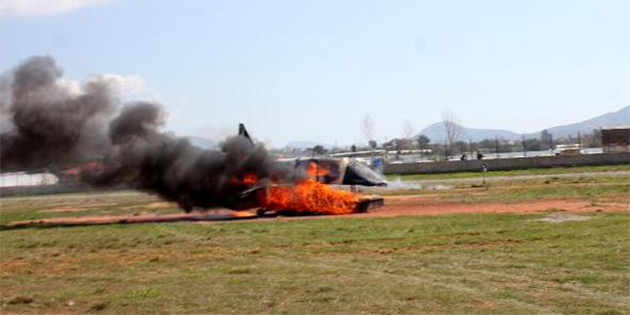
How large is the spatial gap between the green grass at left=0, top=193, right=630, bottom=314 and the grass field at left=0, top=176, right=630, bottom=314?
0.03 metres

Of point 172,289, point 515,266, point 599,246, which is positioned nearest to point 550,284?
point 515,266

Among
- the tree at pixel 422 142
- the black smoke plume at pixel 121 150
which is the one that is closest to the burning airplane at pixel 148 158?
the black smoke plume at pixel 121 150

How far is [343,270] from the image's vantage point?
15.5m

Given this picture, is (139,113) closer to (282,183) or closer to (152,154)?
(152,154)

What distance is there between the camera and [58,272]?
1780 cm

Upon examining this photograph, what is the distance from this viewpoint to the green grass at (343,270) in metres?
11.8

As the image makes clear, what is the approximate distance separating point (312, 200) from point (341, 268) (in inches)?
706

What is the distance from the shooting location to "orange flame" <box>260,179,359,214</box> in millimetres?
33688

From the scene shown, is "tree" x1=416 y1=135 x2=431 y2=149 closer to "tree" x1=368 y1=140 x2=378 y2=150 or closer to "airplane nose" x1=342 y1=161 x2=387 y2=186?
"tree" x1=368 y1=140 x2=378 y2=150

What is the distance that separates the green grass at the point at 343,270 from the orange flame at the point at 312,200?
7.44m

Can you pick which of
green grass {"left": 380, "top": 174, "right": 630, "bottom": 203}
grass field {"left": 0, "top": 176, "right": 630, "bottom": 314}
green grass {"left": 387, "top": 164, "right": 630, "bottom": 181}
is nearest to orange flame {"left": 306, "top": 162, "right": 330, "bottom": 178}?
green grass {"left": 380, "top": 174, "right": 630, "bottom": 203}

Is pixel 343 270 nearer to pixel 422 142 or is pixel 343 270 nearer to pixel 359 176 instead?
pixel 359 176

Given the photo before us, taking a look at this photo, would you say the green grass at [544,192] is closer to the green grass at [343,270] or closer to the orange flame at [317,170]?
the orange flame at [317,170]

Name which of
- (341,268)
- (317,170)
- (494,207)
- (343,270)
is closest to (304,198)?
(317,170)
